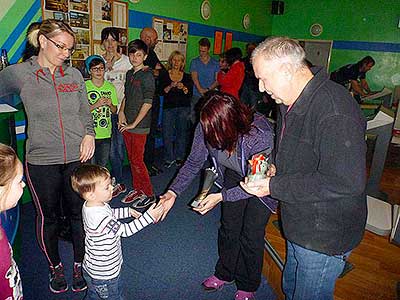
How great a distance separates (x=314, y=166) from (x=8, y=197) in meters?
1.13

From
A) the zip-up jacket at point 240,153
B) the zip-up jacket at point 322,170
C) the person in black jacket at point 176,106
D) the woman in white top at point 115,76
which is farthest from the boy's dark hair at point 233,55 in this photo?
the zip-up jacket at point 322,170

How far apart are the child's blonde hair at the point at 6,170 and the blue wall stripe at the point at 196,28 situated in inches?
137

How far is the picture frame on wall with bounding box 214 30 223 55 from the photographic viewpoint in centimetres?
621

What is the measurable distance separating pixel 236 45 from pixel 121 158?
4.42 metres

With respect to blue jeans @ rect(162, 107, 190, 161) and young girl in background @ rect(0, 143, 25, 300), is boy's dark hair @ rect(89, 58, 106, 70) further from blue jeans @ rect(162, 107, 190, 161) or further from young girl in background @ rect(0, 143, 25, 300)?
young girl in background @ rect(0, 143, 25, 300)

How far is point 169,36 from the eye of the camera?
195 inches

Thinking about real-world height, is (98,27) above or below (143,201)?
above

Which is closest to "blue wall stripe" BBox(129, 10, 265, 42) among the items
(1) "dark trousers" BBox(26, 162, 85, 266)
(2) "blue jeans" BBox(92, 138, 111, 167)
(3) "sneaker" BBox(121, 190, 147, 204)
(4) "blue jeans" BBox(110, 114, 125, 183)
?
(4) "blue jeans" BBox(110, 114, 125, 183)

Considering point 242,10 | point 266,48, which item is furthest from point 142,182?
point 242,10

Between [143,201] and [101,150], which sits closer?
[101,150]

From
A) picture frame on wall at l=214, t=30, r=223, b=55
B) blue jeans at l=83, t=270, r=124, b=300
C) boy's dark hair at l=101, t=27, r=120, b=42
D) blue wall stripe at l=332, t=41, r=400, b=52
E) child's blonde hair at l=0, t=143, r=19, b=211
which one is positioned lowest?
blue jeans at l=83, t=270, r=124, b=300

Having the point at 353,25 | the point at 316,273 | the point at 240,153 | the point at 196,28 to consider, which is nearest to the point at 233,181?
the point at 240,153

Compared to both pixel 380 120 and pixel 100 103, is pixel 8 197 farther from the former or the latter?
pixel 380 120

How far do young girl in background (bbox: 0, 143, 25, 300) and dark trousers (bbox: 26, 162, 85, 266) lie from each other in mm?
726
